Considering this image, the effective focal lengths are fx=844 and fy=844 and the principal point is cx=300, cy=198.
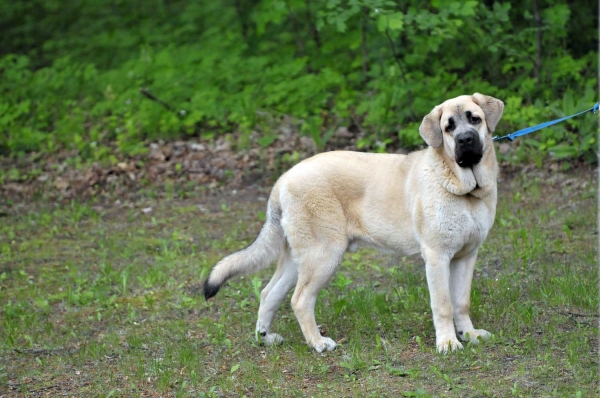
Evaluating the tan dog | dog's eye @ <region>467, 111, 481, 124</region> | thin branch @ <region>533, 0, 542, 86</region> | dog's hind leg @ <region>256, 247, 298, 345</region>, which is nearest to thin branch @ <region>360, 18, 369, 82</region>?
thin branch @ <region>533, 0, 542, 86</region>

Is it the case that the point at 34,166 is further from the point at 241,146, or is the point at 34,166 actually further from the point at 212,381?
the point at 212,381

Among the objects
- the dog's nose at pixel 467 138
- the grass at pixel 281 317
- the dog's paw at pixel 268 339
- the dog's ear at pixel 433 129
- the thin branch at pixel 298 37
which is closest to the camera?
the grass at pixel 281 317

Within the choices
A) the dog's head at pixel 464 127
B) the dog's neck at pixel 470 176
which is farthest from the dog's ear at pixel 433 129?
the dog's neck at pixel 470 176

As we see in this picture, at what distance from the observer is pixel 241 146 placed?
12.0 meters

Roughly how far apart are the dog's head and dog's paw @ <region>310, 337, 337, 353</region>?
1.48 m

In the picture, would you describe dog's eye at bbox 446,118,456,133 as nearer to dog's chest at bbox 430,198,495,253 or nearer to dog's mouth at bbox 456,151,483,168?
dog's mouth at bbox 456,151,483,168

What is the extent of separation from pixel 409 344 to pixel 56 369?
2.39 m

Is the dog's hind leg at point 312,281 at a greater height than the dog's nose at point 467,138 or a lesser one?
lesser

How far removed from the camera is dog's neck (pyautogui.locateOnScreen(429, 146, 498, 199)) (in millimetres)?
5414

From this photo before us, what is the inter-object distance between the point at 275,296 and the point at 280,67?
738cm

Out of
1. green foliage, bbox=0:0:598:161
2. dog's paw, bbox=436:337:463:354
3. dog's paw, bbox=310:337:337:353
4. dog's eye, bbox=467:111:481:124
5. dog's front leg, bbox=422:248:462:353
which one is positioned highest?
dog's eye, bbox=467:111:481:124

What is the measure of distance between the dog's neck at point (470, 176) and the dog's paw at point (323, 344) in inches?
51.4

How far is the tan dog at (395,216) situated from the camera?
5445 millimetres

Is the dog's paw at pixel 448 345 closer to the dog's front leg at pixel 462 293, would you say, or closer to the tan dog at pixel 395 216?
the tan dog at pixel 395 216
